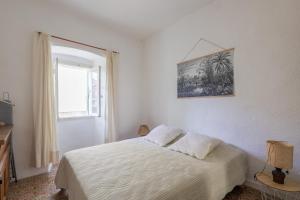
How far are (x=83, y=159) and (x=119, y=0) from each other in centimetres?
233

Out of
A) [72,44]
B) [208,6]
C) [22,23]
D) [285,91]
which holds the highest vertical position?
[208,6]

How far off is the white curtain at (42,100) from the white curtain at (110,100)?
100 cm

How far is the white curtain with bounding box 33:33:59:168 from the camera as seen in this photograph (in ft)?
7.77

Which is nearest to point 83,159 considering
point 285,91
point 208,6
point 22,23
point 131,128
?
point 131,128

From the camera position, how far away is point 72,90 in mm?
3611

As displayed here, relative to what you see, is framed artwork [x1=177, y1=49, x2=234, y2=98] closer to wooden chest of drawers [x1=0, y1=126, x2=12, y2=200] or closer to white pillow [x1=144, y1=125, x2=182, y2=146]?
white pillow [x1=144, y1=125, x2=182, y2=146]

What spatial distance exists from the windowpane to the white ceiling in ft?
4.41

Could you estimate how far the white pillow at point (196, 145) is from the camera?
6.59 feet

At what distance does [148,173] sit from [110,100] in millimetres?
1969

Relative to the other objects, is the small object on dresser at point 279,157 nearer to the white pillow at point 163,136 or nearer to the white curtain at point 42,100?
the white pillow at point 163,136

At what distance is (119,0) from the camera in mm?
2398

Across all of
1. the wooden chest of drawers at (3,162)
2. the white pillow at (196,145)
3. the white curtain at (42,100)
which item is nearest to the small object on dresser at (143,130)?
the white pillow at (196,145)

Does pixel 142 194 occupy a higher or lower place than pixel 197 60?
lower

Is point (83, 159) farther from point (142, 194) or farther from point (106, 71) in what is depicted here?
point (106, 71)
